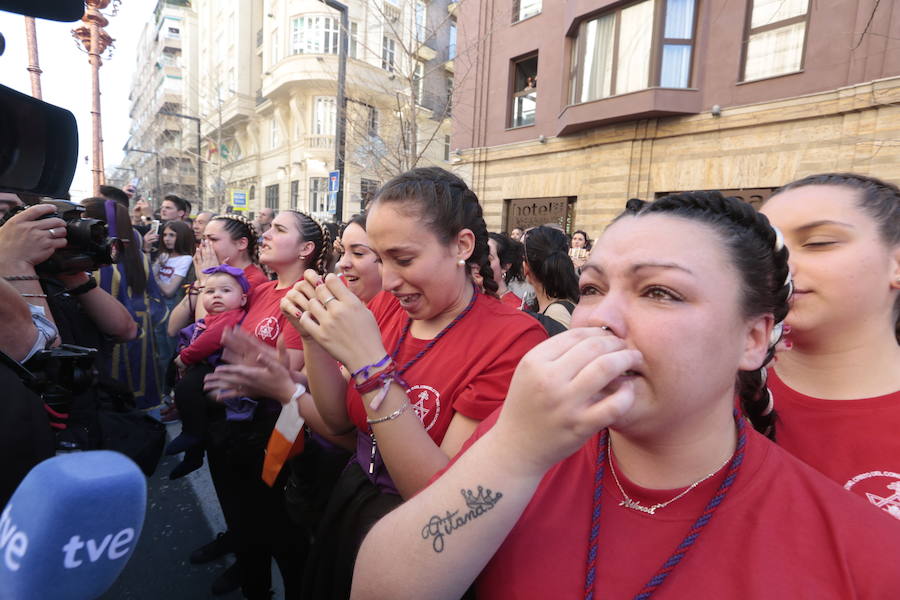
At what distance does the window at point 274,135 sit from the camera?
2945 centimetres

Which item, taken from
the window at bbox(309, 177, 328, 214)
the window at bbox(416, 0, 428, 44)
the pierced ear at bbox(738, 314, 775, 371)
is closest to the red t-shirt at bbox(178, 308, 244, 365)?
the pierced ear at bbox(738, 314, 775, 371)

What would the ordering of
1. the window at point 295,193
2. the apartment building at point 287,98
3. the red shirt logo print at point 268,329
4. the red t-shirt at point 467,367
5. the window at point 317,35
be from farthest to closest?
the window at point 295,193 < the window at point 317,35 < the apartment building at point 287,98 < the red shirt logo print at point 268,329 < the red t-shirt at point 467,367

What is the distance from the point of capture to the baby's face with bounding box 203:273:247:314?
317 centimetres

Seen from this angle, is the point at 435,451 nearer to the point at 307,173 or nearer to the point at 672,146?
the point at 672,146

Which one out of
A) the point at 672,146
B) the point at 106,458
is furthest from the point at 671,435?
the point at 672,146

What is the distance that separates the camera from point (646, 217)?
112 cm

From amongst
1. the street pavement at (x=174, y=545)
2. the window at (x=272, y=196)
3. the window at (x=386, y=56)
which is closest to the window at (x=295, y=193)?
the window at (x=272, y=196)

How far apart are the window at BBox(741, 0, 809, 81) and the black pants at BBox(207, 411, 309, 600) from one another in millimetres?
12086

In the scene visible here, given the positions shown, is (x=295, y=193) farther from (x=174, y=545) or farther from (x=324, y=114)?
(x=174, y=545)

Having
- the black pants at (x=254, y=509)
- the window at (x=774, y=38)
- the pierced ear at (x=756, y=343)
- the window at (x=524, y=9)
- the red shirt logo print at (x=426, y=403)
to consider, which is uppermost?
the window at (x=524, y=9)

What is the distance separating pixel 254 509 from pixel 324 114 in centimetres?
2729

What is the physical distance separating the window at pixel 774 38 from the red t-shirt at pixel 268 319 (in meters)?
11.4

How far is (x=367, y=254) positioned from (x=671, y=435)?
2.39 meters

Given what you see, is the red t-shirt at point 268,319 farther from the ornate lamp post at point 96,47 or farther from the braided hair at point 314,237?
the ornate lamp post at point 96,47
